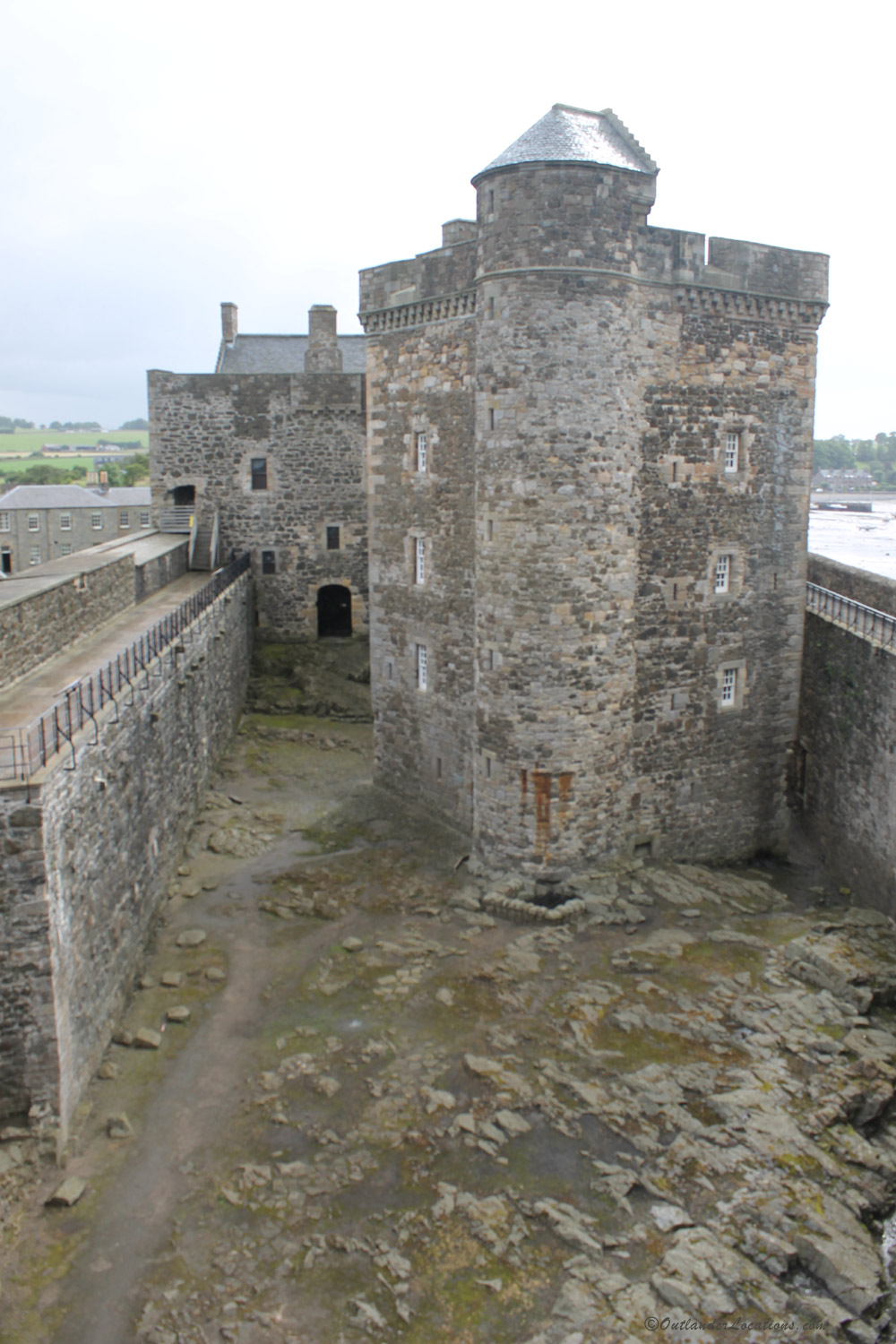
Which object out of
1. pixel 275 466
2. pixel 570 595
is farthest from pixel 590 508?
pixel 275 466

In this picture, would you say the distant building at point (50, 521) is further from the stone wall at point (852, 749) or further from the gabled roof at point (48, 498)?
the stone wall at point (852, 749)

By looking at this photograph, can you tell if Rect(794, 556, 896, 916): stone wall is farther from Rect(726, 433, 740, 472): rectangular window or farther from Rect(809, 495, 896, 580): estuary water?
Rect(726, 433, 740, 472): rectangular window

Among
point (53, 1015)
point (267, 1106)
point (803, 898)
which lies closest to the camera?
point (53, 1015)

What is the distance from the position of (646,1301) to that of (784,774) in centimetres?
1281

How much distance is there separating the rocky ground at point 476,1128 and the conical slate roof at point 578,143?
39.4 feet

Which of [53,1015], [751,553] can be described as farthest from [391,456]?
[53,1015]

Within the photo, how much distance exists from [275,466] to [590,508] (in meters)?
17.6

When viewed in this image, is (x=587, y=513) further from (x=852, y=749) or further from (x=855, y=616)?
(x=852, y=749)

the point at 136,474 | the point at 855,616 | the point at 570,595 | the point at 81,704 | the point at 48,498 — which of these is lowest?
the point at 81,704

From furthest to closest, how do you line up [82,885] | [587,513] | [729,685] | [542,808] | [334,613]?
1. [334,613]
2. [729,685]
3. [542,808]
4. [587,513]
5. [82,885]

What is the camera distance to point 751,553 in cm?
1928

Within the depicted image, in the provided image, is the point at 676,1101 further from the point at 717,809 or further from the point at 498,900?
the point at 717,809

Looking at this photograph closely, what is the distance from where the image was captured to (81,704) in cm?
1292

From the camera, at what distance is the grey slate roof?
3625cm
